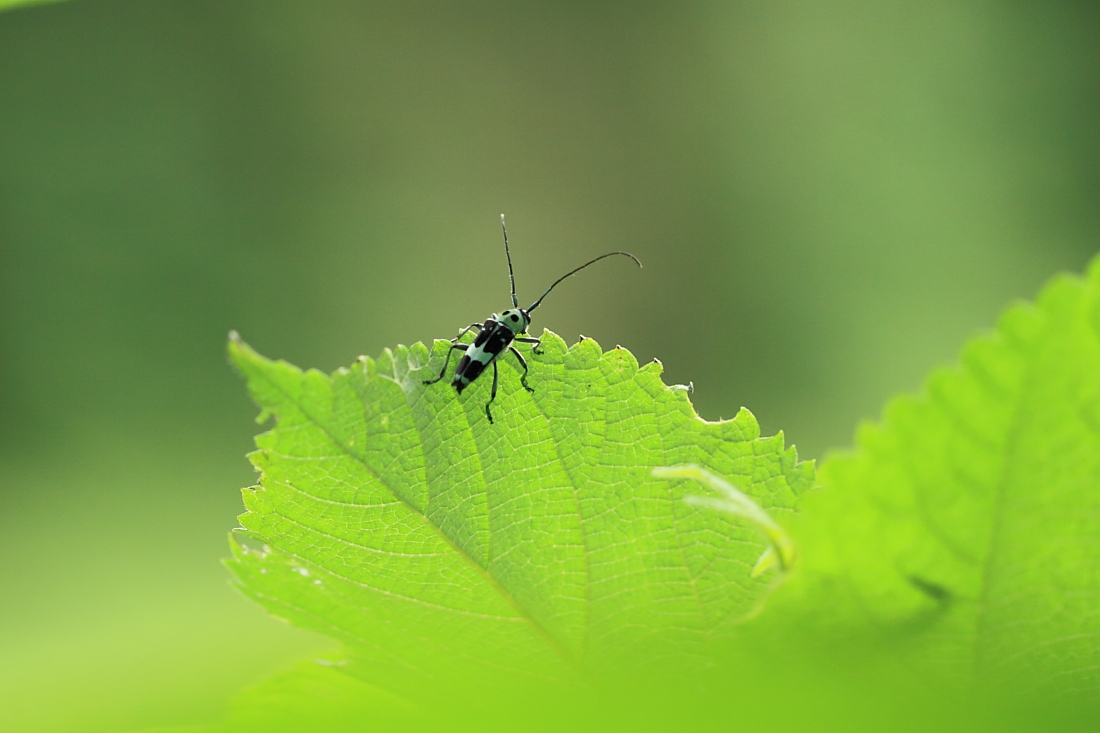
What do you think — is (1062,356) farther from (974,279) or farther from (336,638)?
(974,279)

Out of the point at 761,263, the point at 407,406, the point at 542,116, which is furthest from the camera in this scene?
the point at 542,116

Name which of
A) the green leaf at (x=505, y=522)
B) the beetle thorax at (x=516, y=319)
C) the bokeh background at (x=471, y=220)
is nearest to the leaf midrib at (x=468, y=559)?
the green leaf at (x=505, y=522)

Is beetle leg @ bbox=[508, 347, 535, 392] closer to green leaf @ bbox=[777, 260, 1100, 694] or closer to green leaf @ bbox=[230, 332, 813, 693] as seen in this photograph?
green leaf @ bbox=[230, 332, 813, 693]

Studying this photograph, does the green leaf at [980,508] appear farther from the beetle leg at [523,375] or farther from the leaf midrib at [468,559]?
the beetle leg at [523,375]

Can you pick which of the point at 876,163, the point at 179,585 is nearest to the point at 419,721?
the point at 179,585

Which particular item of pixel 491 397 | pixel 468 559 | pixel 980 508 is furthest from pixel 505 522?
pixel 980 508

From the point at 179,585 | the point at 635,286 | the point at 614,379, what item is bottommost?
the point at 614,379

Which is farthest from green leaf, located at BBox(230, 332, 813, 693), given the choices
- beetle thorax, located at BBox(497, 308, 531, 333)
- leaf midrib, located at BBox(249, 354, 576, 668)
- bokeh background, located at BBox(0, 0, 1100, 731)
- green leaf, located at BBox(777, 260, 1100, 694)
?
bokeh background, located at BBox(0, 0, 1100, 731)
